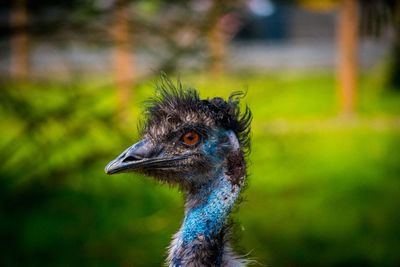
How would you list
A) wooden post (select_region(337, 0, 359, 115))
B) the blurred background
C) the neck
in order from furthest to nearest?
1. wooden post (select_region(337, 0, 359, 115))
2. the blurred background
3. the neck

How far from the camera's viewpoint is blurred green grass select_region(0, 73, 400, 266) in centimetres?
634

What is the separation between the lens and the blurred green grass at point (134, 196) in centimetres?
634

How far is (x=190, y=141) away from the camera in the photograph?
145 inches

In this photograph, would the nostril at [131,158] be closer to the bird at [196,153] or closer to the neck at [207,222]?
the bird at [196,153]

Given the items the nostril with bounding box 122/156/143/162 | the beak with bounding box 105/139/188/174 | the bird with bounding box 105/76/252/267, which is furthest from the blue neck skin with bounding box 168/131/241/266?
the nostril with bounding box 122/156/143/162

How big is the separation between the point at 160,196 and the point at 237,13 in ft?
10.6

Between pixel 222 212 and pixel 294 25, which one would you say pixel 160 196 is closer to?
pixel 222 212

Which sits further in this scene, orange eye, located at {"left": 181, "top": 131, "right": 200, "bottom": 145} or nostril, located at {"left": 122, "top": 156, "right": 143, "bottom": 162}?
orange eye, located at {"left": 181, "top": 131, "right": 200, "bottom": 145}

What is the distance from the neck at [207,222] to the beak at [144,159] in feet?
0.51

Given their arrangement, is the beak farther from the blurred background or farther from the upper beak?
the blurred background

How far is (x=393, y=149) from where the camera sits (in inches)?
513

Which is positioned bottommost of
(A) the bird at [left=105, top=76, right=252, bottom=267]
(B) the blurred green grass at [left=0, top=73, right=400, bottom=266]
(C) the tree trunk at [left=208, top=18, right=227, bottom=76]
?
(B) the blurred green grass at [left=0, top=73, right=400, bottom=266]

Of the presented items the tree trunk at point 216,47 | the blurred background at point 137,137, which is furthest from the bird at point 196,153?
the tree trunk at point 216,47

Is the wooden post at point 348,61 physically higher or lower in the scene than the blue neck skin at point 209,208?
lower
